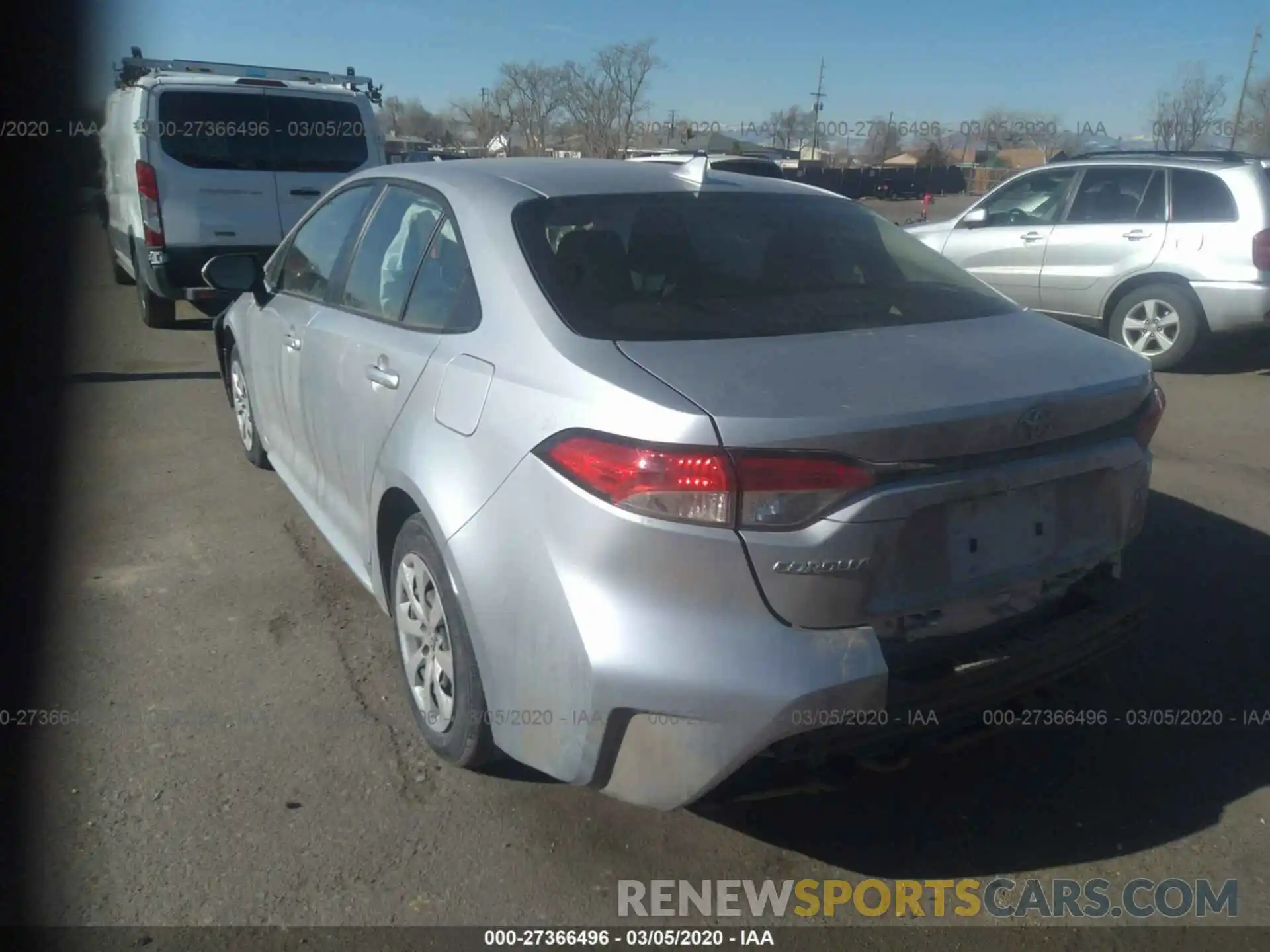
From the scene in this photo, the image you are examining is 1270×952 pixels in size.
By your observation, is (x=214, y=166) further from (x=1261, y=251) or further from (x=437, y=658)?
(x=1261, y=251)

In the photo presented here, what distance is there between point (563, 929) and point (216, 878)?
0.88 meters

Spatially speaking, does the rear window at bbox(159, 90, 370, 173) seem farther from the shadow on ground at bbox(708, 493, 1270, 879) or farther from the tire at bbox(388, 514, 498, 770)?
the shadow on ground at bbox(708, 493, 1270, 879)

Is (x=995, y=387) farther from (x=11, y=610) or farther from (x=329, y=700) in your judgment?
(x=11, y=610)

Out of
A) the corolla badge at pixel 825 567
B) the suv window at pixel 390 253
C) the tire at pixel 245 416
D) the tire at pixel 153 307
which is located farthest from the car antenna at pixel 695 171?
the tire at pixel 153 307

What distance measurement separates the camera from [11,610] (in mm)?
4062

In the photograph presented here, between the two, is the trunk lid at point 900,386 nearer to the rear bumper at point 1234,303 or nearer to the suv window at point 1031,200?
the rear bumper at point 1234,303

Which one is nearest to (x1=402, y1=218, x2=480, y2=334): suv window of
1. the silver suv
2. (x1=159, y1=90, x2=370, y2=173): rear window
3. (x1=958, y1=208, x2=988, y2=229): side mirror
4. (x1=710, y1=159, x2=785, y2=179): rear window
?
the silver suv

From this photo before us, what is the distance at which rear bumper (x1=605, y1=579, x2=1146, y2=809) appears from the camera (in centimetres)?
228

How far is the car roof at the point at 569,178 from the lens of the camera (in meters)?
3.28

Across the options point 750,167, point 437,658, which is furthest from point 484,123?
point 437,658

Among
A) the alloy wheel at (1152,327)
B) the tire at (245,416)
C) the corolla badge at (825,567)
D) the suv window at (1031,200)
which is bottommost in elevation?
the tire at (245,416)

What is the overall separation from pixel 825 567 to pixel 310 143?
8.19 meters

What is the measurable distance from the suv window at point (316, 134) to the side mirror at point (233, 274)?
450 centimetres

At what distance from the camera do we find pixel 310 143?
916 cm
